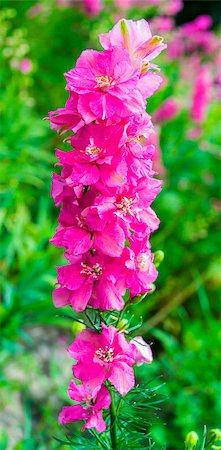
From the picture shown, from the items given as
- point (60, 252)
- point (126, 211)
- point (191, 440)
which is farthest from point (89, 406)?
point (60, 252)

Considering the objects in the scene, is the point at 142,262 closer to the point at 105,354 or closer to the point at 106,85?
the point at 105,354

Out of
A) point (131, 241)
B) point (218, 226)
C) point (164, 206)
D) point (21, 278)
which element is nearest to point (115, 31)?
point (131, 241)

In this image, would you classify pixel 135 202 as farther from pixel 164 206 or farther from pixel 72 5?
pixel 72 5

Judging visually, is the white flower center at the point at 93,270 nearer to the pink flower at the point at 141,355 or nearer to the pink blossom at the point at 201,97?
the pink flower at the point at 141,355

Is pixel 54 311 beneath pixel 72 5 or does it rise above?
beneath

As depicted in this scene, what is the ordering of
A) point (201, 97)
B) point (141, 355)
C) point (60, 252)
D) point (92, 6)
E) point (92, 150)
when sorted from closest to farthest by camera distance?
point (92, 150) → point (141, 355) → point (60, 252) → point (201, 97) → point (92, 6)

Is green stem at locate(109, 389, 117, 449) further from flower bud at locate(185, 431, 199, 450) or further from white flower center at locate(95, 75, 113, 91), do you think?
white flower center at locate(95, 75, 113, 91)
